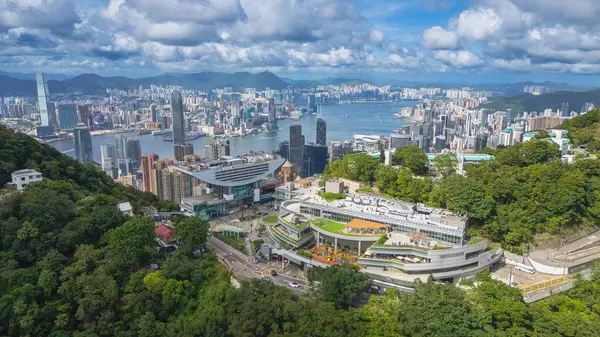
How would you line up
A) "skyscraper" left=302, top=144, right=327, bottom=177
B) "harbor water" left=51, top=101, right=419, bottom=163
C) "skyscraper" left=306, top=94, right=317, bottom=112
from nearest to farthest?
"skyscraper" left=302, top=144, right=327, bottom=177 → "harbor water" left=51, top=101, right=419, bottom=163 → "skyscraper" left=306, top=94, right=317, bottom=112

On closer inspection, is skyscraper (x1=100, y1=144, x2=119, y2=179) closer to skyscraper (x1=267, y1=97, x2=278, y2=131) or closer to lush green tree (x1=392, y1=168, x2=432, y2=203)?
skyscraper (x1=267, y1=97, x2=278, y2=131)

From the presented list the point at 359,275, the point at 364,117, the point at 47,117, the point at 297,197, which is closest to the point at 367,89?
the point at 364,117

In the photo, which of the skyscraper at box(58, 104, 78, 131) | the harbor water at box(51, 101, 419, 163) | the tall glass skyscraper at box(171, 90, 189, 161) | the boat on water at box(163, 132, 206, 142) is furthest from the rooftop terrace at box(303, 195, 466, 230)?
the skyscraper at box(58, 104, 78, 131)

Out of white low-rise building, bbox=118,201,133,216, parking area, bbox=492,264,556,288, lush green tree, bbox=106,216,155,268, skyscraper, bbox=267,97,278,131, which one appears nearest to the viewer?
parking area, bbox=492,264,556,288

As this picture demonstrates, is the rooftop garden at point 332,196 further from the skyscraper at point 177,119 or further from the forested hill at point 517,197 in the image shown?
the skyscraper at point 177,119

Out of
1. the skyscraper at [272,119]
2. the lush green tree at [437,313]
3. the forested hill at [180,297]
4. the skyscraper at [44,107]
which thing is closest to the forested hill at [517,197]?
the forested hill at [180,297]

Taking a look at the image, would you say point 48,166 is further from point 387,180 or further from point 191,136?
point 191,136

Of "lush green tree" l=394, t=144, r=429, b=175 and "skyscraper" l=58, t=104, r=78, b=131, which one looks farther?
"skyscraper" l=58, t=104, r=78, b=131
